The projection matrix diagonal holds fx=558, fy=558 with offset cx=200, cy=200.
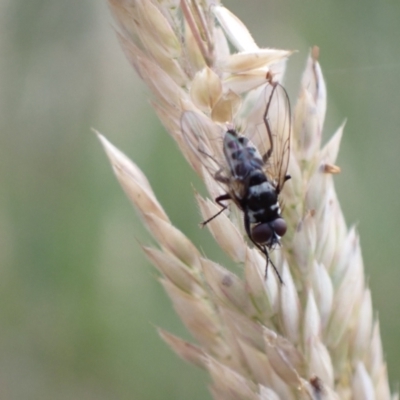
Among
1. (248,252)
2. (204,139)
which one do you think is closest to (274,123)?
(204,139)

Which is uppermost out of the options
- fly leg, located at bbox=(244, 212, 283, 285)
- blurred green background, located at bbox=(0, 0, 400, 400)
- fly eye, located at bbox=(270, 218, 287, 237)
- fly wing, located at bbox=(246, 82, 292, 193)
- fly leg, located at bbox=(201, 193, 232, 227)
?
fly wing, located at bbox=(246, 82, 292, 193)

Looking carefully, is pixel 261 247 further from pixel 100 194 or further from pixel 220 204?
pixel 100 194

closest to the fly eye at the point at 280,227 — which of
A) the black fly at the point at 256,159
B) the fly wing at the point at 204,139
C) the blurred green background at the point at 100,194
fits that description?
the black fly at the point at 256,159

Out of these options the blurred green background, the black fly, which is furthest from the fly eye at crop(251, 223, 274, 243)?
the blurred green background

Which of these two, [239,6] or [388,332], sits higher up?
[239,6]

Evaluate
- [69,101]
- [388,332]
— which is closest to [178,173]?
[69,101]

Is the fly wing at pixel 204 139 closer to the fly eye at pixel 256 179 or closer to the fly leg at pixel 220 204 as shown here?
the fly leg at pixel 220 204

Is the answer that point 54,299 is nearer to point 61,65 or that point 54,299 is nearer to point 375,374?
point 61,65

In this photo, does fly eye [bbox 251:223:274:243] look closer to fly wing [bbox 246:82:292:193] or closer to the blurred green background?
fly wing [bbox 246:82:292:193]
